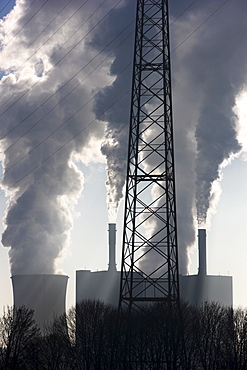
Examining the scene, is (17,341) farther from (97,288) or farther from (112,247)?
(112,247)

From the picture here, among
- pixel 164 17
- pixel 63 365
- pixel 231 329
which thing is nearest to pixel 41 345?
pixel 63 365

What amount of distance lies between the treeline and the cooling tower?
882 cm

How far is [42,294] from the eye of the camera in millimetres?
56719

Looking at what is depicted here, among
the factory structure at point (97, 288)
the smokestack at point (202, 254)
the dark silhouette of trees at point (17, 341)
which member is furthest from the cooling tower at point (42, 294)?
the smokestack at point (202, 254)

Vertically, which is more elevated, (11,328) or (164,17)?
(164,17)

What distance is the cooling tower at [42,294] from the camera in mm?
56250

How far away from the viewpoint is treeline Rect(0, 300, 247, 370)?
130 feet

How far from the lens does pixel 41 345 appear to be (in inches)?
1780

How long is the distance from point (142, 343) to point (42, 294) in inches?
674

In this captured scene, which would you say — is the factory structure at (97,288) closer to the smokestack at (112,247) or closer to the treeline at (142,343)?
the smokestack at (112,247)

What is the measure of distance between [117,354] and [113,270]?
29.2m

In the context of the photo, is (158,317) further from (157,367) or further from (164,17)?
(164,17)

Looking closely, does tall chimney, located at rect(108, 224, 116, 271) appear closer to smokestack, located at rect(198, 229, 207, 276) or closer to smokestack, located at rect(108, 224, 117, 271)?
smokestack, located at rect(108, 224, 117, 271)

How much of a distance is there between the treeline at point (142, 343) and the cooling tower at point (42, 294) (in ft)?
28.9
